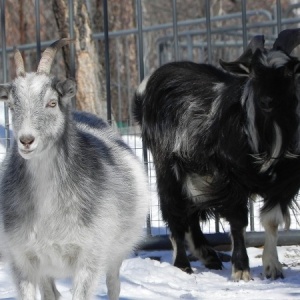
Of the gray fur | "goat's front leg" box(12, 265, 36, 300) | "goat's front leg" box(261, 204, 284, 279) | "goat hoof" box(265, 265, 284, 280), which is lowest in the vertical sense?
"goat hoof" box(265, 265, 284, 280)

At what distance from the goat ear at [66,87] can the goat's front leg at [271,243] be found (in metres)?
2.73

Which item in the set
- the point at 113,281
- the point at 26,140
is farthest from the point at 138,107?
the point at 26,140

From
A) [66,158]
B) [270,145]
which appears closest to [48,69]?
[66,158]

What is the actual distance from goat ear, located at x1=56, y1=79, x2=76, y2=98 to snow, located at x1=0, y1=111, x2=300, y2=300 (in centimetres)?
132

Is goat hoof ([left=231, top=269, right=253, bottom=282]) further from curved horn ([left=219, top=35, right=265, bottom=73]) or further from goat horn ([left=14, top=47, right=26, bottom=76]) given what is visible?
goat horn ([left=14, top=47, right=26, bottom=76])

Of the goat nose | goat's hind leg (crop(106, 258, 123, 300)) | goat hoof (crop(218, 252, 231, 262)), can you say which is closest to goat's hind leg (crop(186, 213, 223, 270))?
goat hoof (crop(218, 252, 231, 262))

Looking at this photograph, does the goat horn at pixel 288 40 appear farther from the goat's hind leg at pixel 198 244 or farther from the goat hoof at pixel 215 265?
the goat hoof at pixel 215 265

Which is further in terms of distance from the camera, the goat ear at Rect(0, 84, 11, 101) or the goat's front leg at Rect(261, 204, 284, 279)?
the goat's front leg at Rect(261, 204, 284, 279)

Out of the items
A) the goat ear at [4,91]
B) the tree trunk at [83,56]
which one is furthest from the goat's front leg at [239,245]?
the tree trunk at [83,56]

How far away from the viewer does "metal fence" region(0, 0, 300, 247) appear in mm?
9031

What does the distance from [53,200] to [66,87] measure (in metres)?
0.66

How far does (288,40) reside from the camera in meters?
7.99

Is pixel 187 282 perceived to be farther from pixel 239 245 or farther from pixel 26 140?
pixel 26 140

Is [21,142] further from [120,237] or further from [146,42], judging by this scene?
[146,42]
